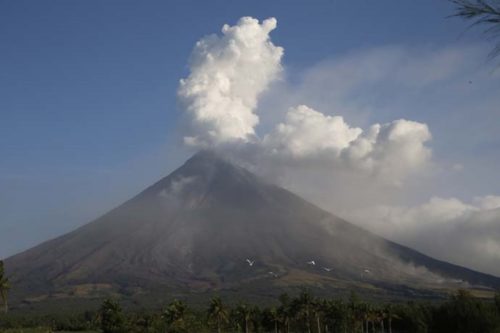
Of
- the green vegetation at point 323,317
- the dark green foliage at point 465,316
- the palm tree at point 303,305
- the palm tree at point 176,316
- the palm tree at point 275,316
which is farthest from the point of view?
the palm tree at point 275,316

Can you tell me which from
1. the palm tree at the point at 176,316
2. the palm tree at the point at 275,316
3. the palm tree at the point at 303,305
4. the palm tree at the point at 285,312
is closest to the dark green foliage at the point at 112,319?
the palm tree at the point at 176,316

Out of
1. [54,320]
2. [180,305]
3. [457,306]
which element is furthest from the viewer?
[54,320]

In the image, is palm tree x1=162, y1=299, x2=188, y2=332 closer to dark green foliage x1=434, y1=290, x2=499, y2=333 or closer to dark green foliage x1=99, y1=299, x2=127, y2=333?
dark green foliage x1=99, y1=299, x2=127, y2=333

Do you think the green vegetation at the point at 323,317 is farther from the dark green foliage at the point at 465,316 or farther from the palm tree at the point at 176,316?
the palm tree at the point at 176,316

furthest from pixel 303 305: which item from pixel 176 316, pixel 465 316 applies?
pixel 465 316

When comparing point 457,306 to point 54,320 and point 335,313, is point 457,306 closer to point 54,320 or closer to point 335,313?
point 335,313

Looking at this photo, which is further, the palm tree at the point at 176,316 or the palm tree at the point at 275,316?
the palm tree at the point at 275,316

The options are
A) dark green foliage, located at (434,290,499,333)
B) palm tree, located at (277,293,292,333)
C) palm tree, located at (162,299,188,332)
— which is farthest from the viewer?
dark green foliage, located at (434,290,499,333)

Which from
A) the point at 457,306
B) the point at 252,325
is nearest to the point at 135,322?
the point at 252,325

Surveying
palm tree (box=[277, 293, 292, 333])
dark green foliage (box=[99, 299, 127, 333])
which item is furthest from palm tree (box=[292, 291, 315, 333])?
dark green foliage (box=[99, 299, 127, 333])
